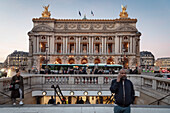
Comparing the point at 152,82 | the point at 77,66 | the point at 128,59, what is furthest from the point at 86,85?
the point at 128,59

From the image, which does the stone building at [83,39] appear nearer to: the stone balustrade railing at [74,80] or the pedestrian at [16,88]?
the stone balustrade railing at [74,80]

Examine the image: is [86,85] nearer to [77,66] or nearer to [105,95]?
[105,95]

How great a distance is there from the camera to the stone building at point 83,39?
5350cm

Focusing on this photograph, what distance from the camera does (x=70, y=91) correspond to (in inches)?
396

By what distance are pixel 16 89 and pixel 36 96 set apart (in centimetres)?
438

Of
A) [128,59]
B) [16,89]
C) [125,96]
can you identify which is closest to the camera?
[125,96]

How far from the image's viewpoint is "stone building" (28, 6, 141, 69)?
176ft

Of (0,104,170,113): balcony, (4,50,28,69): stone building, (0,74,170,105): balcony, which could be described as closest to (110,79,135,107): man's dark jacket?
(0,104,170,113): balcony

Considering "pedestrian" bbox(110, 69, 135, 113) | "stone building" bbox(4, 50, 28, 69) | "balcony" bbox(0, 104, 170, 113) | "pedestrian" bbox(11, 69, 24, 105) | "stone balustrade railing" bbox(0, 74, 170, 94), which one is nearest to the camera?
"pedestrian" bbox(110, 69, 135, 113)

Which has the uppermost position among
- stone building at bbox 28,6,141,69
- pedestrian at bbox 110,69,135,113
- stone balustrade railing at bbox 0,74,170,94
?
stone building at bbox 28,6,141,69

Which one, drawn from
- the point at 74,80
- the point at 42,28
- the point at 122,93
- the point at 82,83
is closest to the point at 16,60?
the point at 42,28

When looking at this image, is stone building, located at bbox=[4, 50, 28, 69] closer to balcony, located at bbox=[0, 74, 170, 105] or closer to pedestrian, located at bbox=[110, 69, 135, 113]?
balcony, located at bbox=[0, 74, 170, 105]

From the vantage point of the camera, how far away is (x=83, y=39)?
186 ft

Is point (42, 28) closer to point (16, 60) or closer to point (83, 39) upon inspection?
point (83, 39)
